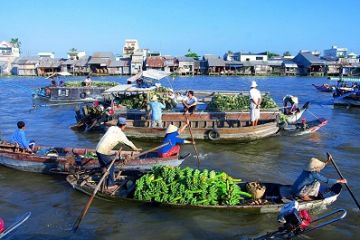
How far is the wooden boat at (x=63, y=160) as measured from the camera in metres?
10.4

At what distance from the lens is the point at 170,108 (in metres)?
17.5

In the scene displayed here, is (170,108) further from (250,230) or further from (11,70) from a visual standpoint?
(11,70)

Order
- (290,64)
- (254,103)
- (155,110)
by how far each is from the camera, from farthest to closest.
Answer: (290,64) → (155,110) → (254,103)

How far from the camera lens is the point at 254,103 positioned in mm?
14602

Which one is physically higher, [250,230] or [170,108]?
[170,108]

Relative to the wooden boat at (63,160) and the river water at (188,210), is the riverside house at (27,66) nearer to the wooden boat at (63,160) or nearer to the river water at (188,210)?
the river water at (188,210)

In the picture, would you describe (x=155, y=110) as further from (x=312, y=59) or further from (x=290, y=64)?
(x=312, y=59)

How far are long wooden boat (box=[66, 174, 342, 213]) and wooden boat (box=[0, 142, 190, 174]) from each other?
676mm

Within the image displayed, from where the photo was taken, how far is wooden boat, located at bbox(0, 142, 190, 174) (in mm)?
10430

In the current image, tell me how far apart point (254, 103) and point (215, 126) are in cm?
209

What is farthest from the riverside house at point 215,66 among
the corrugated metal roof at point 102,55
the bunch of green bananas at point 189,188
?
the bunch of green bananas at point 189,188

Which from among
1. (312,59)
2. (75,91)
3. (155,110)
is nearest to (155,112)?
(155,110)

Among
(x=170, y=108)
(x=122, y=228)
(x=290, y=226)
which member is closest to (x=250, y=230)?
(x=290, y=226)

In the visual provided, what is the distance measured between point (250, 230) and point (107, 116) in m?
10.2
